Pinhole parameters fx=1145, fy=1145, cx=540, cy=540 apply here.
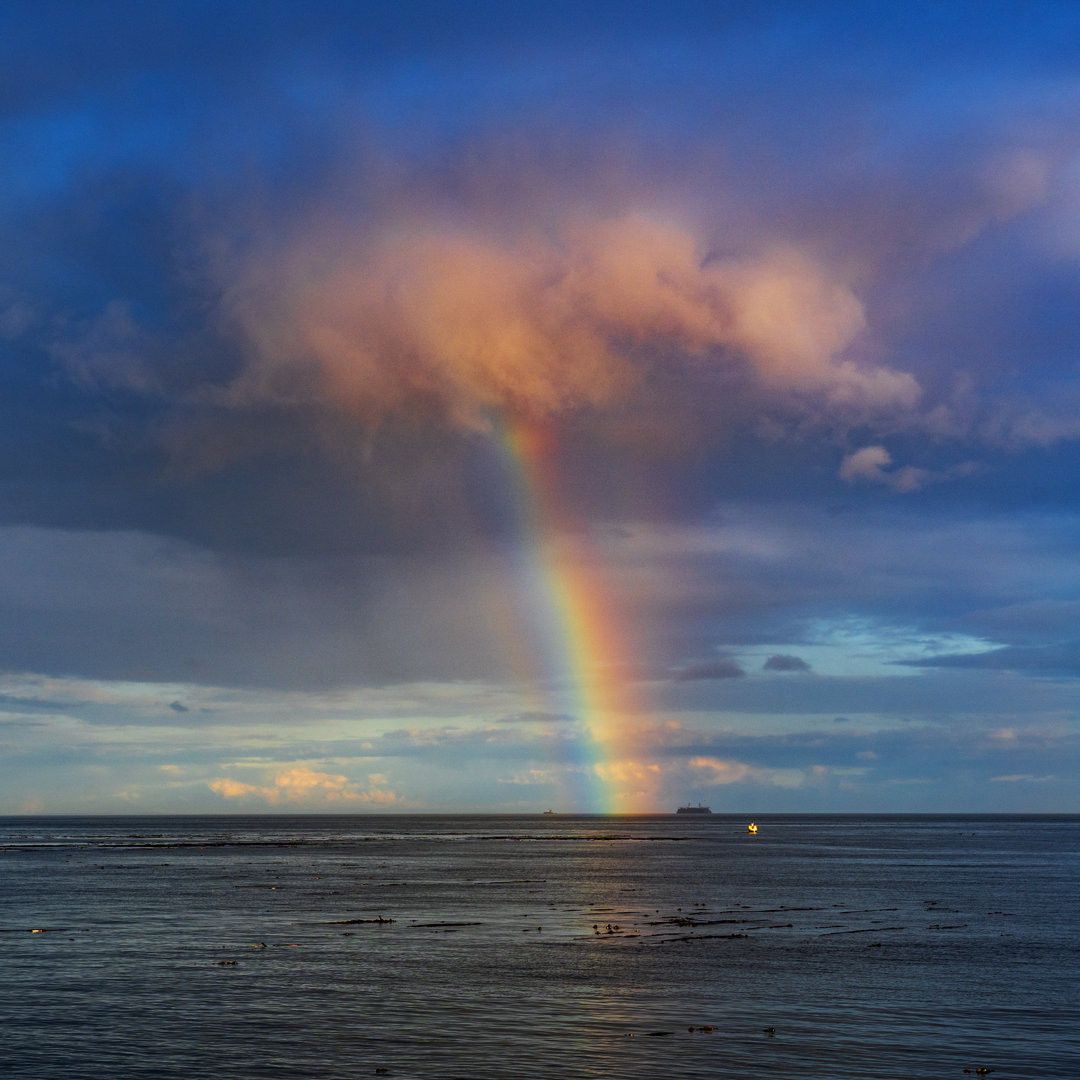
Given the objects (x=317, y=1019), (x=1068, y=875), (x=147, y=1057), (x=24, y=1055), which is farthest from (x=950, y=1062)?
(x=1068, y=875)

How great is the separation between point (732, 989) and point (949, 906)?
56387 mm

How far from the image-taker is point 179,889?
12225 centimetres

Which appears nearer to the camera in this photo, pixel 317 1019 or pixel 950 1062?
pixel 950 1062

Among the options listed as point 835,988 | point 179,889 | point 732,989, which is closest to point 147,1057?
point 732,989

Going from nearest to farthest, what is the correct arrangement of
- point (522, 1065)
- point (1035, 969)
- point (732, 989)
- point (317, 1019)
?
point (522, 1065), point (317, 1019), point (732, 989), point (1035, 969)

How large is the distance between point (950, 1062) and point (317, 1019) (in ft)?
89.1

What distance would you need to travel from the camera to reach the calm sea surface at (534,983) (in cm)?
4506

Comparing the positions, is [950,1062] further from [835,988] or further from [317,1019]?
[317,1019]

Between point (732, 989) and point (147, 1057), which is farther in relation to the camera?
point (732, 989)

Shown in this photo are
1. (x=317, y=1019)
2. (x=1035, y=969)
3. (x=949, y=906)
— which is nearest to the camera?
(x=317, y=1019)

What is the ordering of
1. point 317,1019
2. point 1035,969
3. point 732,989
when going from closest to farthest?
point 317,1019
point 732,989
point 1035,969

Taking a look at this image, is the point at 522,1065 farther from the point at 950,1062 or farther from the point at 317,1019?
the point at 950,1062

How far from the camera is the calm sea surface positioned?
148 ft

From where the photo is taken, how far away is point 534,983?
61250mm
